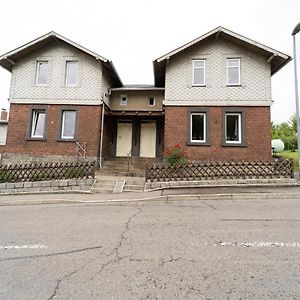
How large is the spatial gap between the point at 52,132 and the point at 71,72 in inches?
159

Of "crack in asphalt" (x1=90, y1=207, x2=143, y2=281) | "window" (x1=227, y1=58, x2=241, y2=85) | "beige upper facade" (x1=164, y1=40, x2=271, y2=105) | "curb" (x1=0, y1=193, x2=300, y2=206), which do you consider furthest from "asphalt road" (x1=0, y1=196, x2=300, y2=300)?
"window" (x1=227, y1=58, x2=241, y2=85)

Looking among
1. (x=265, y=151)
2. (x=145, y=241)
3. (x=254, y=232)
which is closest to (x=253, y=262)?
(x=254, y=232)

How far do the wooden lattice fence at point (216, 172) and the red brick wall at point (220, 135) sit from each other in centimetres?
216

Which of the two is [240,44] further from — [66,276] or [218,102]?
[66,276]

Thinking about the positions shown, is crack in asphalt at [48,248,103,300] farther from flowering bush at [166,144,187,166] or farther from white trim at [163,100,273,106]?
white trim at [163,100,273,106]

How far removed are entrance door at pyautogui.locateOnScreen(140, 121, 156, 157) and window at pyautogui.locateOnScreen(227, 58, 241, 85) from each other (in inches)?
234

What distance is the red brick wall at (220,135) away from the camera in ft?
44.9

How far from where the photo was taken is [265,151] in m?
13.6

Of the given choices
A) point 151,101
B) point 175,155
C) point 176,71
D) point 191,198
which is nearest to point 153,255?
point 191,198

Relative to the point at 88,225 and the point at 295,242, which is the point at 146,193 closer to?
the point at 88,225

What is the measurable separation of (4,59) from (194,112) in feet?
39.4

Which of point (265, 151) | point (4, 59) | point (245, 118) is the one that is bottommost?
point (265, 151)

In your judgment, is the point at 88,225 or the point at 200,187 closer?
the point at 88,225

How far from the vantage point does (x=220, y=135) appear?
14008 mm
